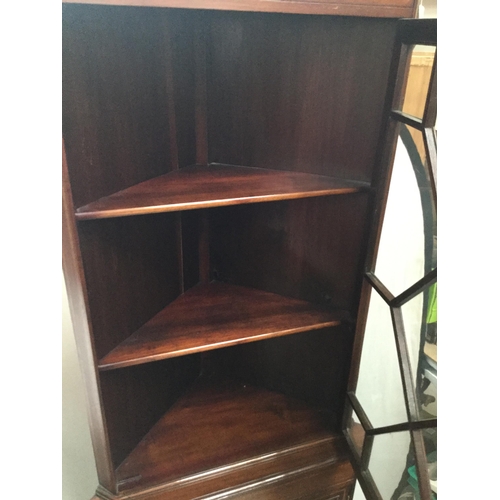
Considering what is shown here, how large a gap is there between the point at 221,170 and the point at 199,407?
69 cm

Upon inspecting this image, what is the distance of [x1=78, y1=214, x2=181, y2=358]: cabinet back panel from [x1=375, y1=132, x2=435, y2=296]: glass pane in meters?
0.52

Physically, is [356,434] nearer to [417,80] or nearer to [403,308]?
[403,308]

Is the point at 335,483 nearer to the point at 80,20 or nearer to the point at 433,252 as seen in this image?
the point at 433,252

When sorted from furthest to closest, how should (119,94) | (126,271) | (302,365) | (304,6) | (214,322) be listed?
1. (302,365)
2. (214,322)
3. (126,271)
4. (119,94)
5. (304,6)

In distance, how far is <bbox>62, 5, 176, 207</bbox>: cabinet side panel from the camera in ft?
2.46

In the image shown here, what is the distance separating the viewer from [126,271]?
3.16 feet

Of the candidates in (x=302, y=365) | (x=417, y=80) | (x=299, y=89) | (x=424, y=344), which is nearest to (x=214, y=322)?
(x=302, y=365)

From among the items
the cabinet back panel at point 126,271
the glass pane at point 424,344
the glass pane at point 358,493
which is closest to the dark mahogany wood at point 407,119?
the glass pane at point 424,344

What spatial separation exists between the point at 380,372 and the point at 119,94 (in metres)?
0.90

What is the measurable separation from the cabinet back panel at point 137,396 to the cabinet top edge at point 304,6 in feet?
2.34

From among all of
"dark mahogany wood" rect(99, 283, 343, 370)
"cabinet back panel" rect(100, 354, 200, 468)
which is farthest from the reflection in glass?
"cabinet back panel" rect(100, 354, 200, 468)

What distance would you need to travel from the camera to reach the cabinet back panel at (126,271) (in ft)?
2.80

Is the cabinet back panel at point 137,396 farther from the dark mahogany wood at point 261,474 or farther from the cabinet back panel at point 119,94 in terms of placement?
the cabinet back panel at point 119,94
